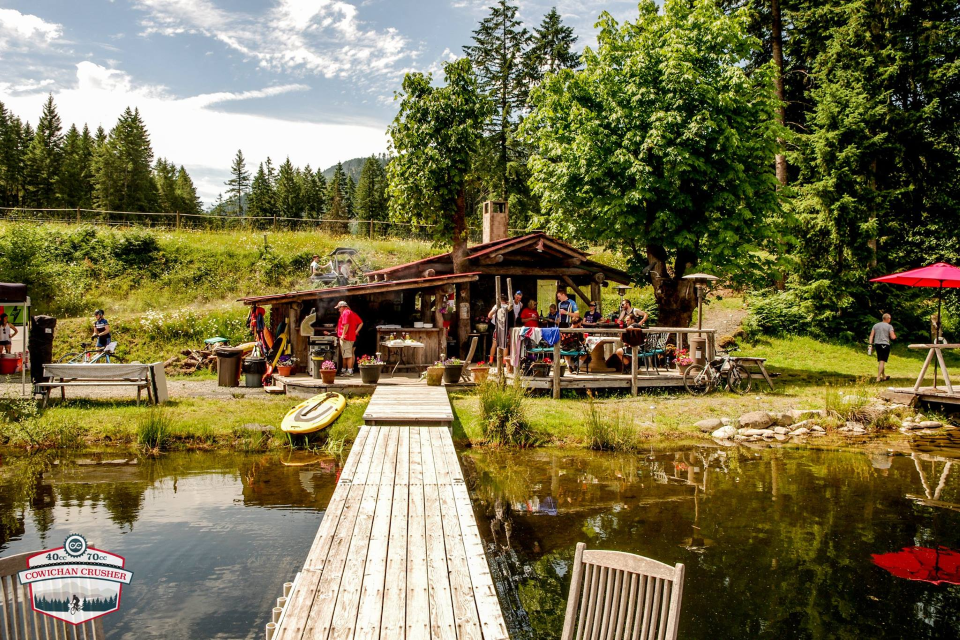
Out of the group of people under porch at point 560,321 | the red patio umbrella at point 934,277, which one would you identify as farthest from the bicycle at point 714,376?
the red patio umbrella at point 934,277

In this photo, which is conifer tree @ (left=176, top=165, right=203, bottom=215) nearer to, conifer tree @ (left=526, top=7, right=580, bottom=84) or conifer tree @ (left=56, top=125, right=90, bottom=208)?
conifer tree @ (left=56, top=125, right=90, bottom=208)

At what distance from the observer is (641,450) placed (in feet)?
37.3

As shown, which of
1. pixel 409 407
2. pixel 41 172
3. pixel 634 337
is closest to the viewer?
pixel 409 407

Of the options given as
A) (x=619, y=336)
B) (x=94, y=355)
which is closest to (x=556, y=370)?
(x=619, y=336)

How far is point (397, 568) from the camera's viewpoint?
476cm

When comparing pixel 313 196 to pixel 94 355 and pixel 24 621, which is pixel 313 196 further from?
pixel 24 621

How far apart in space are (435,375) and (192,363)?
28.4 feet

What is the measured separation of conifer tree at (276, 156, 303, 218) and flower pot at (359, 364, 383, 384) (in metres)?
44.4

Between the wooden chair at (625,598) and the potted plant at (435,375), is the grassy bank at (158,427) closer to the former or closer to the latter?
the potted plant at (435,375)

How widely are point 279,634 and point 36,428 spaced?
9.85 meters

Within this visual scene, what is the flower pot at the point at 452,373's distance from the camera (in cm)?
1417

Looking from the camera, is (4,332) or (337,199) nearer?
(4,332)

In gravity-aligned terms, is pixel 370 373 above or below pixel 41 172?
below
